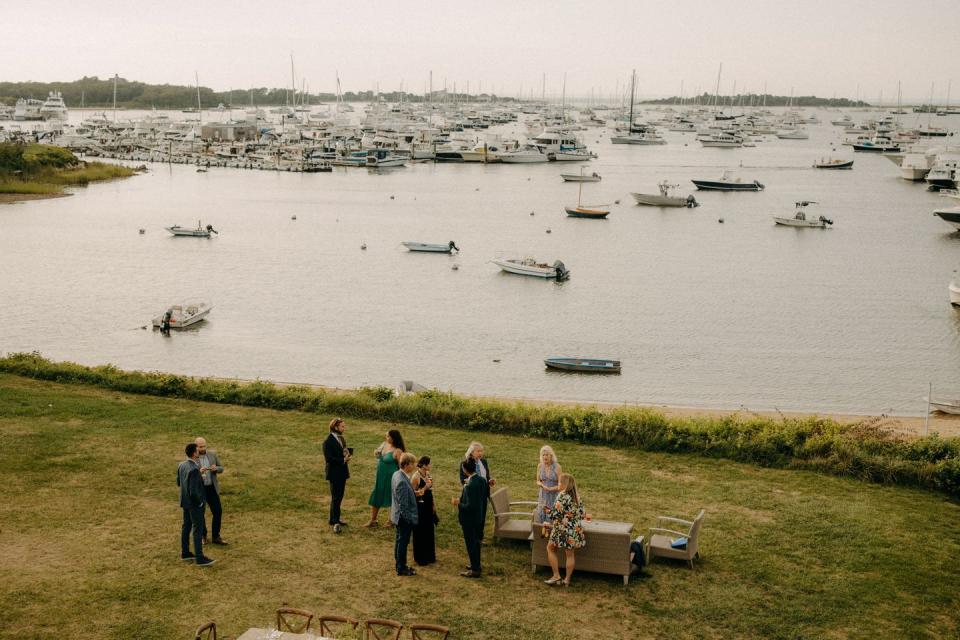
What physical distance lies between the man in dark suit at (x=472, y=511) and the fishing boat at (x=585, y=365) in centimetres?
2172

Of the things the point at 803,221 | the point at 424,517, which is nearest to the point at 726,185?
the point at 803,221

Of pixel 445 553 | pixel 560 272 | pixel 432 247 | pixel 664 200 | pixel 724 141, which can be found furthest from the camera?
pixel 724 141

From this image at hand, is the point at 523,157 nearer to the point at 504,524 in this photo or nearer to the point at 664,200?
the point at 664,200

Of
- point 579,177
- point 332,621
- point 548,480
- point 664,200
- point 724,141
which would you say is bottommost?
point 332,621

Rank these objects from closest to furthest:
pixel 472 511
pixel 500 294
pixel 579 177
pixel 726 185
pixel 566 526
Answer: pixel 566 526 < pixel 472 511 < pixel 500 294 < pixel 726 185 < pixel 579 177

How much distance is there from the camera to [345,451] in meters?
11.6

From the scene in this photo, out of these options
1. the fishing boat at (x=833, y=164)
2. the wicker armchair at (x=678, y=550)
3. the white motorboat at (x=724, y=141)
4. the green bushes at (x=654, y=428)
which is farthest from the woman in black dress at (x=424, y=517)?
the white motorboat at (x=724, y=141)

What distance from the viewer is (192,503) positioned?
1052 centimetres

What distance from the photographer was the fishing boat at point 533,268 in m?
49.4

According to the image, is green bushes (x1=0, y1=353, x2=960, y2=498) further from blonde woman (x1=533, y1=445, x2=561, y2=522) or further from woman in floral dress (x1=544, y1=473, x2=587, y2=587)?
woman in floral dress (x1=544, y1=473, x2=587, y2=587)

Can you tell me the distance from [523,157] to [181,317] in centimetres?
9223

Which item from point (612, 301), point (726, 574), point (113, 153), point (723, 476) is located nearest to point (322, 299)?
point (612, 301)

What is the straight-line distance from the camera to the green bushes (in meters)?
15.2

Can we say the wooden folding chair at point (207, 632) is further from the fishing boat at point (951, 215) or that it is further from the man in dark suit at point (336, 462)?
the fishing boat at point (951, 215)
